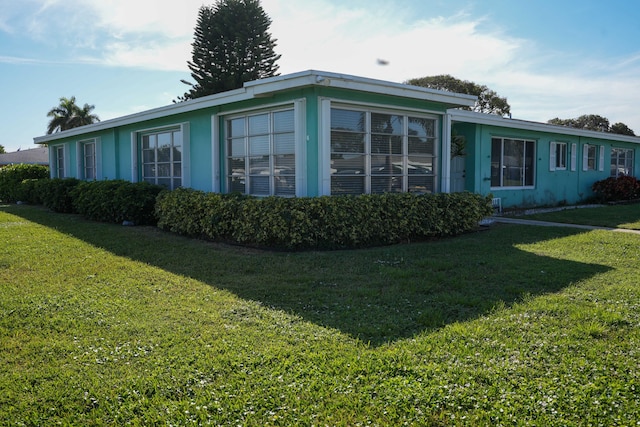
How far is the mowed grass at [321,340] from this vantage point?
3082 millimetres

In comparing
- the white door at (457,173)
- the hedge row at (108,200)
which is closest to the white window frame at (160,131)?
the hedge row at (108,200)

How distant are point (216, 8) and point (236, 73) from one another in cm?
432

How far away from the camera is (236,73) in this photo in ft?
98.9

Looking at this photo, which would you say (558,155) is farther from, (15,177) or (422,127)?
(15,177)

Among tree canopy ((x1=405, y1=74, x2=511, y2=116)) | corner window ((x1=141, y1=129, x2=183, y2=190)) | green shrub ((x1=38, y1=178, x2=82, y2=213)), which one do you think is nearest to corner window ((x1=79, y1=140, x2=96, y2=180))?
green shrub ((x1=38, y1=178, x2=82, y2=213))

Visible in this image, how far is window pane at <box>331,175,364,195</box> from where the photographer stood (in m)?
9.12

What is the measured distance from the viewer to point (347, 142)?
922 cm

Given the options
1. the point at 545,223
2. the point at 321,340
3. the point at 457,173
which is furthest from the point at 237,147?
the point at 545,223

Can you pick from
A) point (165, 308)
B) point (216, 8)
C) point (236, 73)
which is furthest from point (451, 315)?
point (216, 8)

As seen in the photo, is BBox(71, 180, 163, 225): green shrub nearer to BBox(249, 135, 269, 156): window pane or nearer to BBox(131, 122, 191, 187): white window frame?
BBox(131, 122, 191, 187): white window frame

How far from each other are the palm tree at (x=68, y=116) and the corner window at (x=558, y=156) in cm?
3884

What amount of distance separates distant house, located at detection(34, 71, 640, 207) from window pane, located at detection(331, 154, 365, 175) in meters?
0.02

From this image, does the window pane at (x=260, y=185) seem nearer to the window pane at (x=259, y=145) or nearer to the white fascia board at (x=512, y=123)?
the window pane at (x=259, y=145)

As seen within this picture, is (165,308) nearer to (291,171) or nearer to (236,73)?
(291,171)
